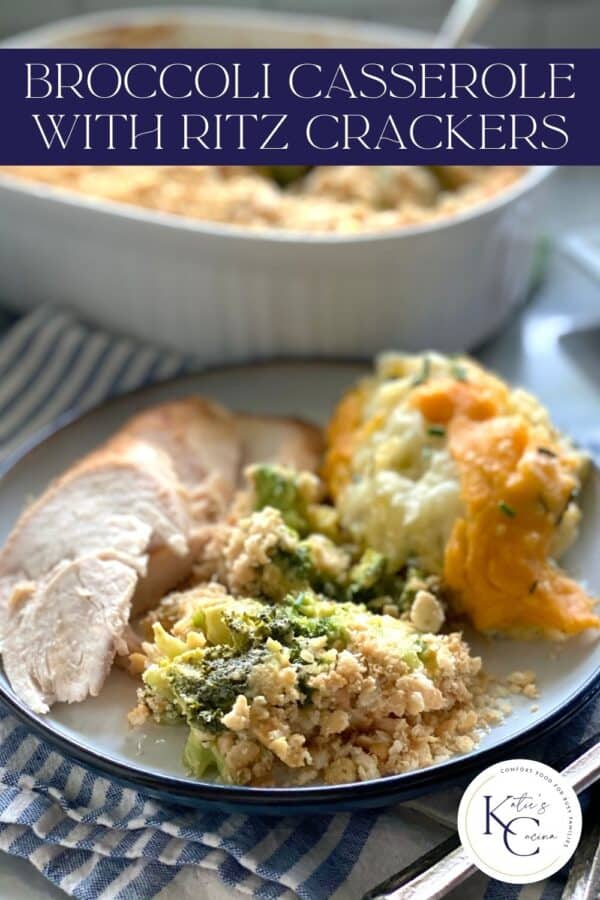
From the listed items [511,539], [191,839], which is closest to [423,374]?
[511,539]

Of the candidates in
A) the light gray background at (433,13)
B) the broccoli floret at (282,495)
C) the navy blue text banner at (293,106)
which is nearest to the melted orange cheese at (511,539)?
the broccoli floret at (282,495)

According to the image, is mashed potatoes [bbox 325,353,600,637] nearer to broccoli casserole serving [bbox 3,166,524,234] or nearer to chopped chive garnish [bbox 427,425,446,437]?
chopped chive garnish [bbox 427,425,446,437]

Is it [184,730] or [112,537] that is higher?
[112,537]

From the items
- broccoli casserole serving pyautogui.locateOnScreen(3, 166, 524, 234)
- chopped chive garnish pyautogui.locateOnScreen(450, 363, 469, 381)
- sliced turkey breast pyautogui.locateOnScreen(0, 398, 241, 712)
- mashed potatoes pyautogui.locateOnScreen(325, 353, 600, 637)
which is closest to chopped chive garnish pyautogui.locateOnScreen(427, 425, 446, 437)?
mashed potatoes pyautogui.locateOnScreen(325, 353, 600, 637)

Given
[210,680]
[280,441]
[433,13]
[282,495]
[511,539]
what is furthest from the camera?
[433,13]

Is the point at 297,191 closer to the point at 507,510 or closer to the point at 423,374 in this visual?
the point at 423,374

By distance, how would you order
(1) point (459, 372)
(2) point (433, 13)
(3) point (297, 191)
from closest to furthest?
1. (1) point (459, 372)
2. (3) point (297, 191)
3. (2) point (433, 13)

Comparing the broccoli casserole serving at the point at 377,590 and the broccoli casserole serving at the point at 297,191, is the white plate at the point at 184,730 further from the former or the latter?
the broccoli casserole serving at the point at 297,191
